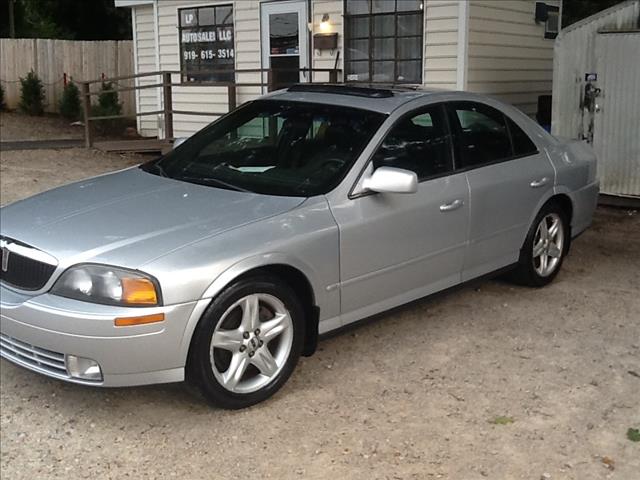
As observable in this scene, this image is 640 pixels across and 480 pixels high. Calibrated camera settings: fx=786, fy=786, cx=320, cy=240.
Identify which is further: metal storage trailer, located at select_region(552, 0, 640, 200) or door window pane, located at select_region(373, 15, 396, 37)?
door window pane, located at select_region(373, 15, 396, 37)

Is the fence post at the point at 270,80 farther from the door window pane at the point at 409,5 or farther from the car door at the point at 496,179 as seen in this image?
the car door at the point at 496,179

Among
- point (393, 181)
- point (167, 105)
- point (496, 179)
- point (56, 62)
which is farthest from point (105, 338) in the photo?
point (56, 62)

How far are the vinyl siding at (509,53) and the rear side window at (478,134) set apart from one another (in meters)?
5.10

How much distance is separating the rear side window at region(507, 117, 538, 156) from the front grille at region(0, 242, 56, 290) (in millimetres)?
3272

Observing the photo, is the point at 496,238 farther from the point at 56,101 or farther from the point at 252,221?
the point at 56,101

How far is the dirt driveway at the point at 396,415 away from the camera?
3.41 metres

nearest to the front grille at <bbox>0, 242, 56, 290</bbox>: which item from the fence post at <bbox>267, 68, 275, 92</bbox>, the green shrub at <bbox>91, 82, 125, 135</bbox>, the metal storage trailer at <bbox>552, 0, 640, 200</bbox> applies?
the metal storage trailer at <bbox>552, 0, 640, 200</bbox>

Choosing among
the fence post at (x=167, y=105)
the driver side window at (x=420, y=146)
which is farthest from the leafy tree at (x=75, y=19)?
the driver side window at (x=420, y=146)

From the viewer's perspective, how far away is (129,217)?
13.0ft

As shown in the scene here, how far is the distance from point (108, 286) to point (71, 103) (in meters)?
16.7

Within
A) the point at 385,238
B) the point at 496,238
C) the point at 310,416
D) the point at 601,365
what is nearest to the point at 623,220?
the point at 496,238

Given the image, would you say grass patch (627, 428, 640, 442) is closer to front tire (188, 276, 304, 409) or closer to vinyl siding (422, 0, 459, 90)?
front tire (188, 276, 304, 409)

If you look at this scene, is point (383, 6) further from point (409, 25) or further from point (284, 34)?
point (284, 34)

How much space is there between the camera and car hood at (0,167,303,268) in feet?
11.9
